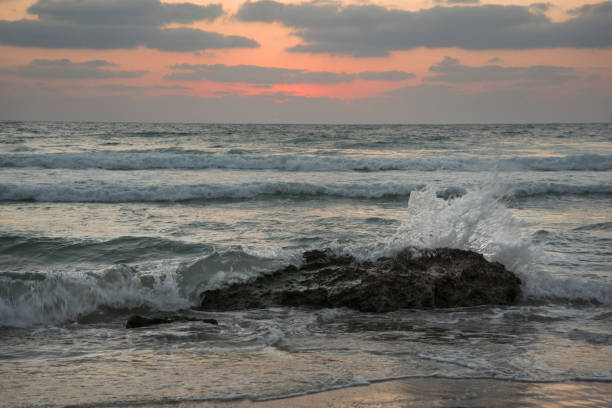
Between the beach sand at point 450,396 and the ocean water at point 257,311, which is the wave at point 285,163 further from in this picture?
the beach sand at point 450,396

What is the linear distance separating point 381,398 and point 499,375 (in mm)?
996

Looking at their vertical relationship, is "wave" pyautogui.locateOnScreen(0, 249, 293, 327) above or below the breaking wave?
below

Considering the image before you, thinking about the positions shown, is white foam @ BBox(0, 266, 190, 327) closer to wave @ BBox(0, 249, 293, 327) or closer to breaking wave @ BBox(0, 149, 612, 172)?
wave @ BBox(0, 249, 293, 327)

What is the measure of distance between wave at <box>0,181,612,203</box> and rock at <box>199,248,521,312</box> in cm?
910

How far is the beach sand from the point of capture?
3.41 meters

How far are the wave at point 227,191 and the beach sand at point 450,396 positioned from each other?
1172cm

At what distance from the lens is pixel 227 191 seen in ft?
52.4

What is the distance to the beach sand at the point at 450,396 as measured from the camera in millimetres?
3412

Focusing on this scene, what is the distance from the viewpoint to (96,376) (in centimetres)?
386

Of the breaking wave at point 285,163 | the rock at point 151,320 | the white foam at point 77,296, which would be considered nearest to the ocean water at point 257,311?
the white foam at point 77,296

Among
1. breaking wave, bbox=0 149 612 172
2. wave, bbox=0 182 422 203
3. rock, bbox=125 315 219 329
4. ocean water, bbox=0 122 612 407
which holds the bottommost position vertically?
rock, bbox=125 315 219 329

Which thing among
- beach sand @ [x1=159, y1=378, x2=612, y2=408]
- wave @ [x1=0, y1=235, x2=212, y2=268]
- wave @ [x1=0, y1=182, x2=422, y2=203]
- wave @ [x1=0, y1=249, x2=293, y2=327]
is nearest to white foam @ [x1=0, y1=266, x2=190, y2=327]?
wave @ [x1=0, y1=249, x2=293, y2=327]

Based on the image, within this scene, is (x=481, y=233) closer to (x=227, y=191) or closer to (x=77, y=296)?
(x=77, y=296)

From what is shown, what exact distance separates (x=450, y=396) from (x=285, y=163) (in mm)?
20488
